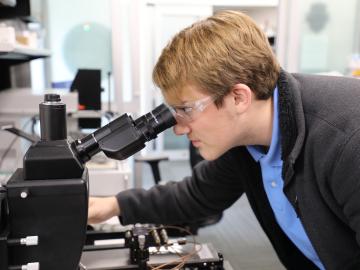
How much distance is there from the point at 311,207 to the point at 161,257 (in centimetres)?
39

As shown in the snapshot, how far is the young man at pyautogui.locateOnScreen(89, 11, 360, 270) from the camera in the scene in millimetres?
807

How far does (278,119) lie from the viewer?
0.93 meters

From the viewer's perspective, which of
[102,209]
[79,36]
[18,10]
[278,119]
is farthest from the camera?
[79,36]

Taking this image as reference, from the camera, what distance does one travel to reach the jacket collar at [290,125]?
86cm

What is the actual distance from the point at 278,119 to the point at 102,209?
568mm

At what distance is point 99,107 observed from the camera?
1.94 m

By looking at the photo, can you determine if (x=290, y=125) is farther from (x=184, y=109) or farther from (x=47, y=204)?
(x=47, y=204)

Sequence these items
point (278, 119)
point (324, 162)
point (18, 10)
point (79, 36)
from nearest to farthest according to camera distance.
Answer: point (324, 162) < point (278, 119) < point (18, 10) < point (79, 36)

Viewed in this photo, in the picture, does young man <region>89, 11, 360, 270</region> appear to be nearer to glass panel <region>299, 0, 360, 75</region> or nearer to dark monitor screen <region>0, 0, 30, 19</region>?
Result: dark monitor screen <region>0, 0, 30, 19</region>

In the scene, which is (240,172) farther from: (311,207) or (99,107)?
(99,107)

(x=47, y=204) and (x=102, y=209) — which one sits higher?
(x=47, y=204)

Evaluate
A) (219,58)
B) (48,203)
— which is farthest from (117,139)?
(219,58)

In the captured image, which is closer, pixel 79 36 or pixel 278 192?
pixel 278 192

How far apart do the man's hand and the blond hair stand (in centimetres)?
42
